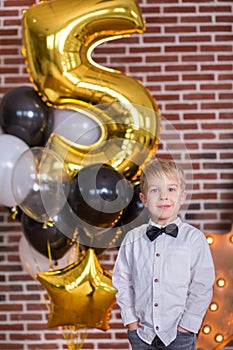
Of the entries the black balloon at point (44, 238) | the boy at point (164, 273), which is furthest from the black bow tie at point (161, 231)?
the black balloon at point (44, 238)

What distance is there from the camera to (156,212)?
198 cm

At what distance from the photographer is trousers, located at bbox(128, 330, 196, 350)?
78.4 inches

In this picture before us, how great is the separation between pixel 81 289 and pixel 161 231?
802 millimetres

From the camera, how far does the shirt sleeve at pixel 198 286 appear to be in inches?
77.2

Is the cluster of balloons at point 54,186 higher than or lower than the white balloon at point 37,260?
higher

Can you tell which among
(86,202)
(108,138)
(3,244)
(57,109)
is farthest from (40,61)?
(3,244)

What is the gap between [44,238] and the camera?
2750 millimetres

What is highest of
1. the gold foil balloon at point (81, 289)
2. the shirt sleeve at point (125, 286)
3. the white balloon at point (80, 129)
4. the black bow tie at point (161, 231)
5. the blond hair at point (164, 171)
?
the blond hair at point (164, 171)

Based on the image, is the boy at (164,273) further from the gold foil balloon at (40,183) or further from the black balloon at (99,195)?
the gold foil balloon at (40,183)

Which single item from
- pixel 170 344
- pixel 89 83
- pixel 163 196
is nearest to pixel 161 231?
pixel 163 196

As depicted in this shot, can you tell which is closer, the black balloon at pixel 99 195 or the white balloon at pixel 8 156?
the black balloon at pixel 99 195

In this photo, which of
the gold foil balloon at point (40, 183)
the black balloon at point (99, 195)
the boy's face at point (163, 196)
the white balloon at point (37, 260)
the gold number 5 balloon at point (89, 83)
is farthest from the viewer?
the white balloon at point (37, 260)

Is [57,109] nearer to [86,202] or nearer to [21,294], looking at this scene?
[86,202]

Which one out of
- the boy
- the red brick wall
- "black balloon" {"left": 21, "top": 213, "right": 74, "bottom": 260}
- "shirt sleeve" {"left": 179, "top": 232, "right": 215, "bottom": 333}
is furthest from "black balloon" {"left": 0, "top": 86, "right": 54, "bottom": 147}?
"shirt sleeve" {"left": 179, "top": 232, "right": 215, "bottom": 333}
